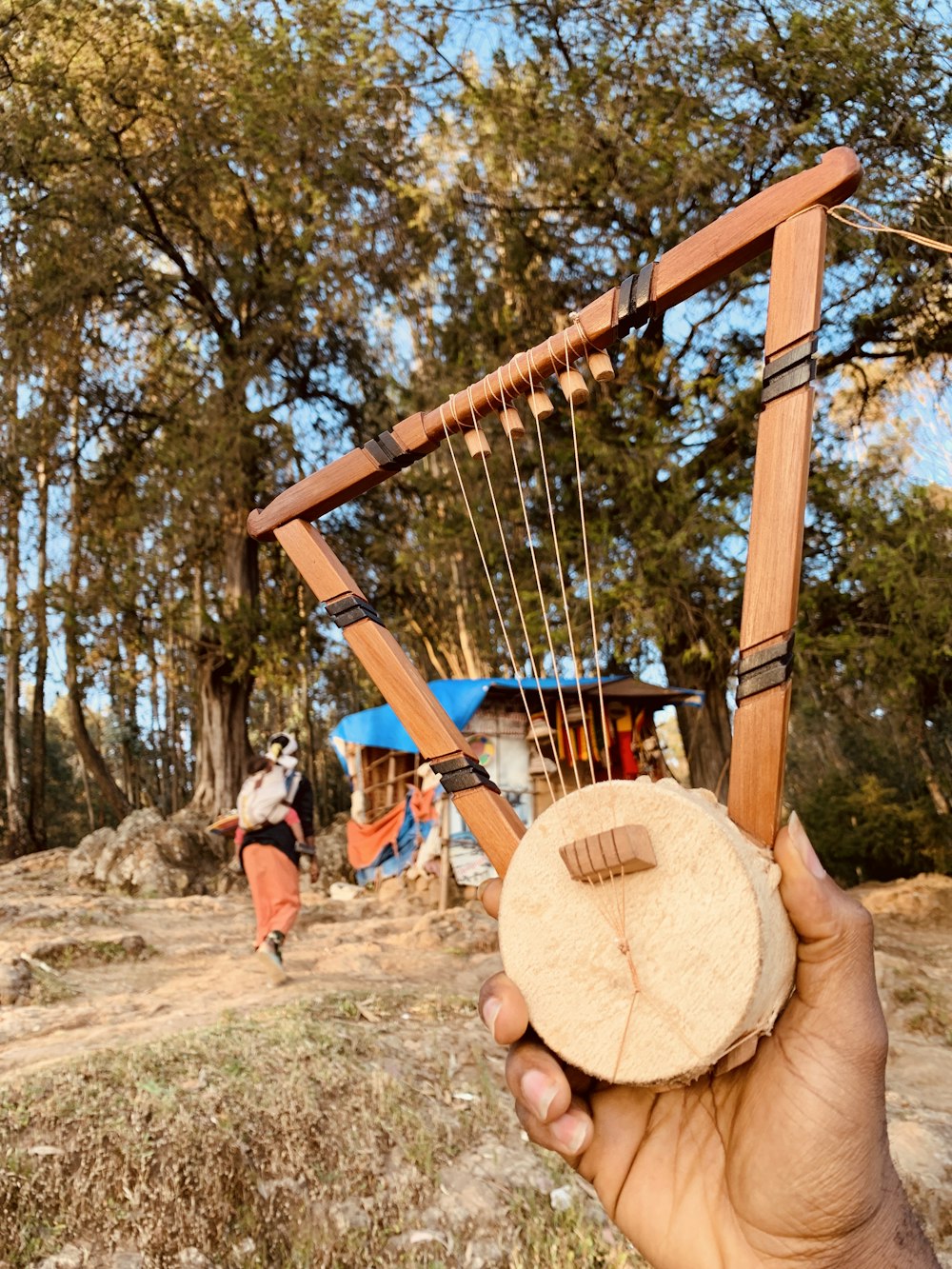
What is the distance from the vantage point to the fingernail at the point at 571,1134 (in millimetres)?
1283

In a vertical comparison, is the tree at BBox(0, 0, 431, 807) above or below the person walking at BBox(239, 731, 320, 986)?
above

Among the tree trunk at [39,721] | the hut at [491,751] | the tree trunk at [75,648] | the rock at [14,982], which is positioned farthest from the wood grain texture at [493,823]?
the tree trunk at [39,721]

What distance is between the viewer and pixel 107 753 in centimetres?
2588

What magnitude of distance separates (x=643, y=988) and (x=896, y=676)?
7.85m

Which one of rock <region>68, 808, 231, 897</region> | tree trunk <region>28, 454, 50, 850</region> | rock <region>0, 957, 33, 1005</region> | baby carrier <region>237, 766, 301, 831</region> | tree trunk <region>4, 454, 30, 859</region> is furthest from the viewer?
tree trunk <region>28, 454, 50, 850</region>

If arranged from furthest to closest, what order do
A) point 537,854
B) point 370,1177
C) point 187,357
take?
point 187,357 < point 370,1177 < point 537,854

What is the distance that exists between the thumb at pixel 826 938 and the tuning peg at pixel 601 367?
82cm

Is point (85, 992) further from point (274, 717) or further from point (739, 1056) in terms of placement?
point (274, 717)

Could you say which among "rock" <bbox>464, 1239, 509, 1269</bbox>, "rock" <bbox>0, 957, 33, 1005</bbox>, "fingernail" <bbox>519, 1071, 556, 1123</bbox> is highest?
"fingernail" <bbox>519, 1071, 556, 1123</bbox>

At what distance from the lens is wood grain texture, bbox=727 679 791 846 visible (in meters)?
1.25

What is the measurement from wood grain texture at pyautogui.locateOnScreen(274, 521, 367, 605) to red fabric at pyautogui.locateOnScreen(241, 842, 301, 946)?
14.4 ft

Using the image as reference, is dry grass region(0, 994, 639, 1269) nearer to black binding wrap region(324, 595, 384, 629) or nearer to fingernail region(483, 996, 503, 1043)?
fingernail region(483, 996, 503, 1043)

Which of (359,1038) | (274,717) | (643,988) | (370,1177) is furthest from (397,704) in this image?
(274,717)

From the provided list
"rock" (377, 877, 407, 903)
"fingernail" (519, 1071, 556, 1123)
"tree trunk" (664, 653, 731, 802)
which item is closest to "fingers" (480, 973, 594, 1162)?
"fingernail" (519, 1071, 556, 1123)
